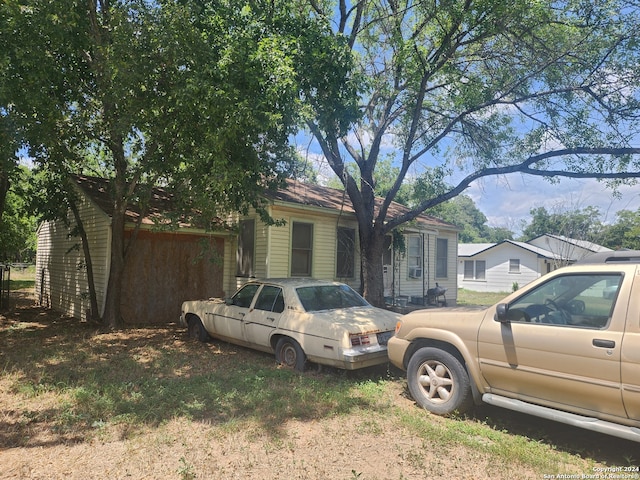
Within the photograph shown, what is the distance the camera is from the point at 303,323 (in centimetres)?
673

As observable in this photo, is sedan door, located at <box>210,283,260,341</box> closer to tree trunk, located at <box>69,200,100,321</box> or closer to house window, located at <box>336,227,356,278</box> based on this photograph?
tree trunk, located at <box>69,200,100,321</box>

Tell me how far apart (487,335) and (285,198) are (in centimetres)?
863

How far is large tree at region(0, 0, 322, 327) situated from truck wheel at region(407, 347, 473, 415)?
4.39 meters

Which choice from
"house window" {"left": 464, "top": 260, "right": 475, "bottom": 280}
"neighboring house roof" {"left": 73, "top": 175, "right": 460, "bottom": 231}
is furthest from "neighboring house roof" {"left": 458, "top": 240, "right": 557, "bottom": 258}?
"neighboring house roof" {"left": 73, "top": 175, "right": 460, "bottom": 231}

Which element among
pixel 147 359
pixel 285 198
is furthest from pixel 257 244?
pixel 147 359

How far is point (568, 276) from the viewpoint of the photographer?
4.43 metres

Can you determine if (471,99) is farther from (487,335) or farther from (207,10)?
(487,335)

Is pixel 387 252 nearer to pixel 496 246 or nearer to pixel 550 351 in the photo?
pixel 550 351

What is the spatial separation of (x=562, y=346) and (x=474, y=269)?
2967 cm

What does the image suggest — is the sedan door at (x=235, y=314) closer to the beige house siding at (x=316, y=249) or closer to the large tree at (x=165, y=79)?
the large tree at (x=165, y=79)

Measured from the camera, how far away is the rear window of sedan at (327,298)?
7.23 metres

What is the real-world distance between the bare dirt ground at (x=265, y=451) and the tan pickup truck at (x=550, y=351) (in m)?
0.46

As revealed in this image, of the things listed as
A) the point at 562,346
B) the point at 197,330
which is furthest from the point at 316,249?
the point at 562,346

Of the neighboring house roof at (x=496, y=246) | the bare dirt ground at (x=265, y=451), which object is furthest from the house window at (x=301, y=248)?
the neighboring house roof at (x=496, y=246)
